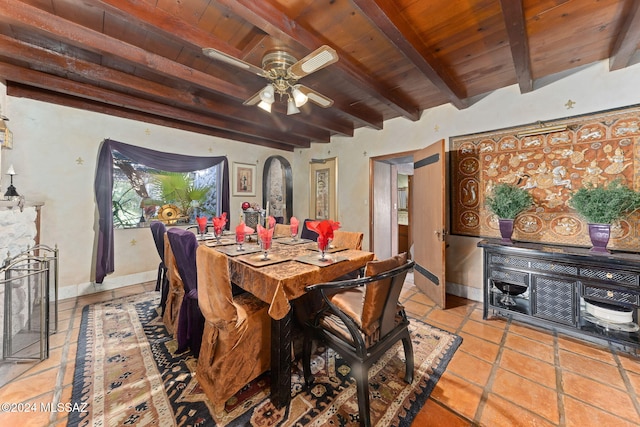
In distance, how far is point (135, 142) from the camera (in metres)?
3.43

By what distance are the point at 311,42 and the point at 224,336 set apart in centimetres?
214

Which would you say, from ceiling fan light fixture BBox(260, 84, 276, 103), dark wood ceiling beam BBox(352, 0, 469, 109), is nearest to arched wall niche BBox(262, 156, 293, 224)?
ceiling fan light fixture BBox(260, 84, 276, 103)

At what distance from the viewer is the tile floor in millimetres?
1361

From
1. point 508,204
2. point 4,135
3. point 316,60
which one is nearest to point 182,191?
point 4,135

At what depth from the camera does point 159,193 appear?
3740 millimetres

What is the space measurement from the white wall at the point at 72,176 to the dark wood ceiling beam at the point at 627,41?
16.2 ft

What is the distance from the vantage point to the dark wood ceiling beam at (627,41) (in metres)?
1.59

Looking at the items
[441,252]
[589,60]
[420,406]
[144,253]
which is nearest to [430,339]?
[420,406]

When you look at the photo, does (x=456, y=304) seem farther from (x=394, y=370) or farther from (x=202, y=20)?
(x=202, y=20)

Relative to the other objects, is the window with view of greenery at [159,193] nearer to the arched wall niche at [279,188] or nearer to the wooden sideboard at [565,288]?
the arched wall niche at [279,188]

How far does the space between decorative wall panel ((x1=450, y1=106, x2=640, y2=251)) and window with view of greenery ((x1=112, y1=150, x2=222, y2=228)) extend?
397 cm

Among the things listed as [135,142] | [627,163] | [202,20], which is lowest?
[627,163]

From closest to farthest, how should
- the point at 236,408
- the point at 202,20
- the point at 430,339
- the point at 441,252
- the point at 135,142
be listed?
1. the point at 236,408
2. the point at 202,20
3. the point at 430,339
4. the point at 441,252
5. the point at 135,142

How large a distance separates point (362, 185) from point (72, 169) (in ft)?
13.3
